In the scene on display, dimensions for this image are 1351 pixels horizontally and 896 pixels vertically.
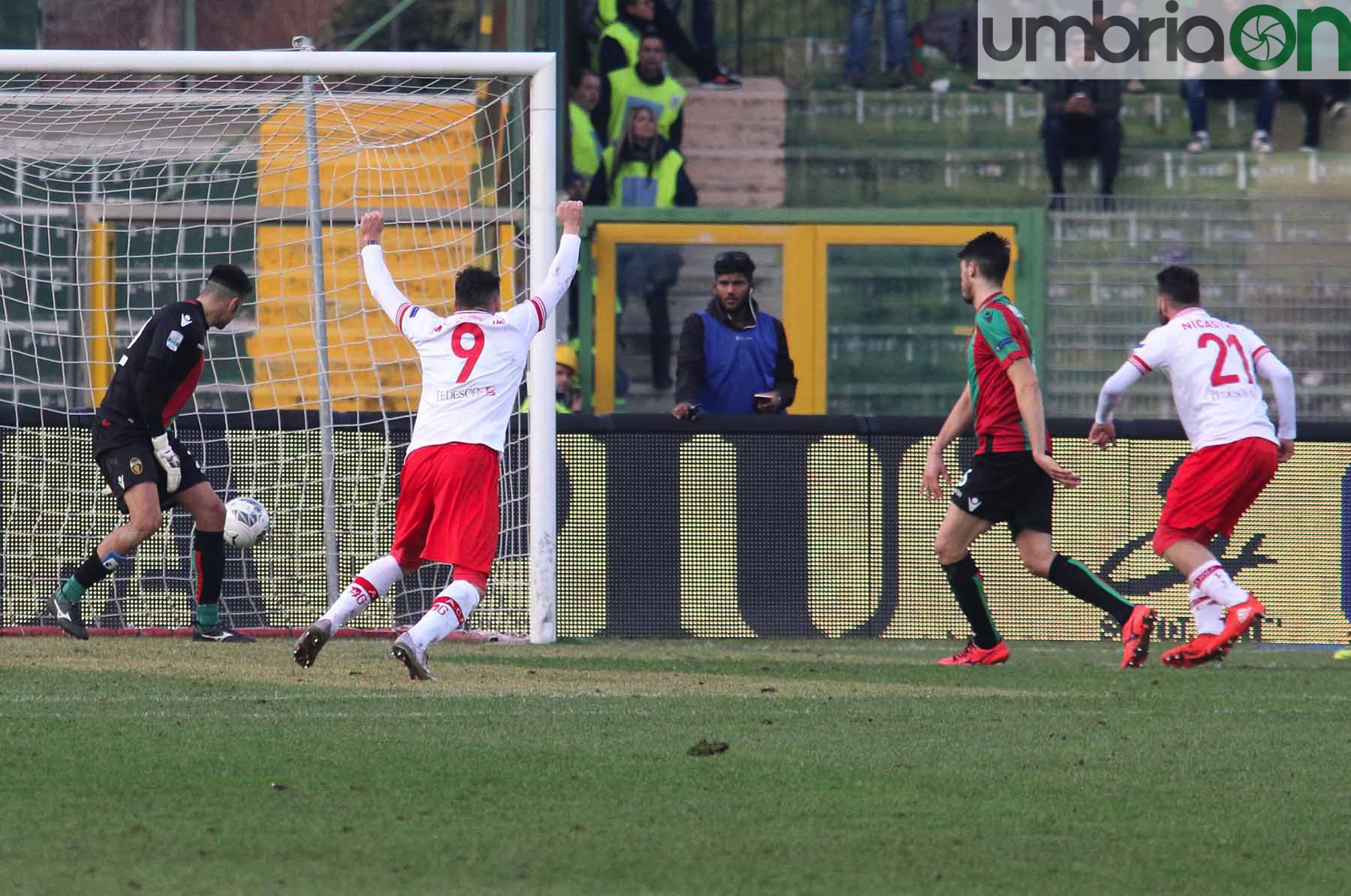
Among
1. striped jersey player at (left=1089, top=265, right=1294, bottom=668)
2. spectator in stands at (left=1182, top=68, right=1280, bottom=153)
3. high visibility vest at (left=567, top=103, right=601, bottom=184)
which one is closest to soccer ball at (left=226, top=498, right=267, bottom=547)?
striped jersey player at (left=1089, top=265, right=1294, bottom=668)

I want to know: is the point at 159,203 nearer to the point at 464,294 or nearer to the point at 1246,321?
the point at 464,294

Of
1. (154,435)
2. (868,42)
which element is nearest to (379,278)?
(154,435)

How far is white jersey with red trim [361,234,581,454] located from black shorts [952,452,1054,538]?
2298 millimetres

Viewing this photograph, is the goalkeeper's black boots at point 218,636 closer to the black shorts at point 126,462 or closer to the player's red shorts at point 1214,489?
the black shorts at point 126,462

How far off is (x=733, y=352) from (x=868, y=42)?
25.9 ft

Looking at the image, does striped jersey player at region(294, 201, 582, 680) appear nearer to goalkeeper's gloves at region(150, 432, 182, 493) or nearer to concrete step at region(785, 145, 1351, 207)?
goalkeeper's gloves at region(150, 432, 182, 493)

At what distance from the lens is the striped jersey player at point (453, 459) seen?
8398 millimetres

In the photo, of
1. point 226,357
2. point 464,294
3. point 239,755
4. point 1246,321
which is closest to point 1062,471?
point 464,294

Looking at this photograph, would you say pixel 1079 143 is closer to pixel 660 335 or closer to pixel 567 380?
pixel 660 335

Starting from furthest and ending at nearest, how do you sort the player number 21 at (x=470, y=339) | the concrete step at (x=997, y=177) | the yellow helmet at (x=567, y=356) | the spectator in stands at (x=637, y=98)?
the concrete step at (x=997, y=177)
the spectator in stands at (x=637, y=98)
the yellow helmet at (x=567, y=356)
the player number 21 at (x=470, y=339)

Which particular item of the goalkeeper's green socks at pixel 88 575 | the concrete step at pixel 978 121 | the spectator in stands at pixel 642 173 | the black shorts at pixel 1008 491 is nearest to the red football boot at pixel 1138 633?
the black shorts at pixel 1008 491

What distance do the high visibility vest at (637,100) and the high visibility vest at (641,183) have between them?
1.26 feet

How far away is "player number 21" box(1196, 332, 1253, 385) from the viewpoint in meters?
9.65

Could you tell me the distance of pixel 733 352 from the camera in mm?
11883
